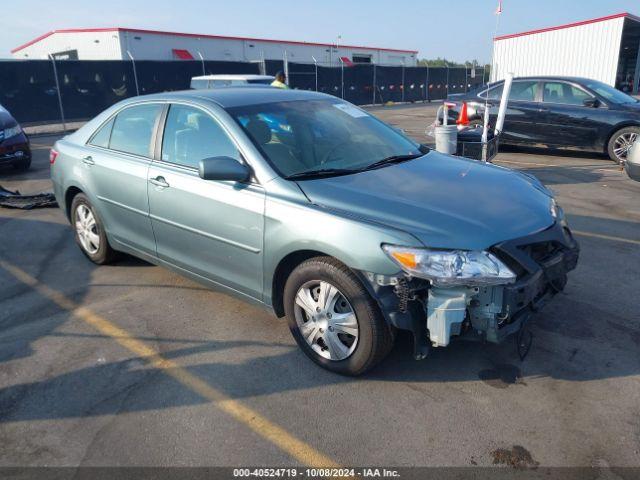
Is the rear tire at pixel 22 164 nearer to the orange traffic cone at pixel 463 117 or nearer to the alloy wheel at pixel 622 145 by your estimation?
Answer: the orange traffic cone at pixel 463 117

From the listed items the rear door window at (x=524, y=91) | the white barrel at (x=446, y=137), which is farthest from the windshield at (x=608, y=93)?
the white barrel at (x=446, y=137)

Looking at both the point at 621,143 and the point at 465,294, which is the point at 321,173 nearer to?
the point at 465,294

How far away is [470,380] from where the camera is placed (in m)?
3.26

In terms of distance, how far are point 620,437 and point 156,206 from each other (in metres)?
3.42

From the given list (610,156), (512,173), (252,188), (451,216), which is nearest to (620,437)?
(451,216)

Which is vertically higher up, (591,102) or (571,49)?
(571,49)

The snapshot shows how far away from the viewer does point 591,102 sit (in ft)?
33.1

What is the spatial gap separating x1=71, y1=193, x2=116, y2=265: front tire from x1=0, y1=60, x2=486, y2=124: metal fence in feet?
49.0

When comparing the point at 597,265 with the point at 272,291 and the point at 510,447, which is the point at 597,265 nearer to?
the point at 510,447

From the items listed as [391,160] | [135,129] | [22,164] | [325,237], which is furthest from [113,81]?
[325,237]

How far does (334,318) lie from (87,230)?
3170 mm

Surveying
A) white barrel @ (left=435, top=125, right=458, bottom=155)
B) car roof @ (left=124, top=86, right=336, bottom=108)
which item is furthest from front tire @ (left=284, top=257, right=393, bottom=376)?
white barrel @ (left=435, top=125, right=458, bottom=155)

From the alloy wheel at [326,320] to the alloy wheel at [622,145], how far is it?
8.58 meters

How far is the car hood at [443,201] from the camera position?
9.63 feet
